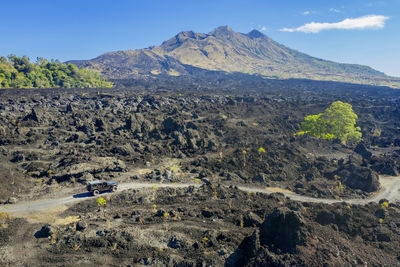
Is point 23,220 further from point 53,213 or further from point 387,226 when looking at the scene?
point 387,226

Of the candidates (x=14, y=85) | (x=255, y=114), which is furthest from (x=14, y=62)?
(x=255, y=114)

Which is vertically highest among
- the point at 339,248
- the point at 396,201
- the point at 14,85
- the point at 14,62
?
the point at 14,62

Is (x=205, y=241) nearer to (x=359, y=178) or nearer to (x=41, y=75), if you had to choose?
(x=359, y=178)

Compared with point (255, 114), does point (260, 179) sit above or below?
below

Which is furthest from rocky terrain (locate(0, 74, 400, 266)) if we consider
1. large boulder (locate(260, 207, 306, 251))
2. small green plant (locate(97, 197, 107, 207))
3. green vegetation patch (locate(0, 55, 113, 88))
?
green vegetation patch (locate(0, 55, 113, 88))

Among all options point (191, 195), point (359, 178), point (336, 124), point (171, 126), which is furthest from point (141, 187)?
point (336, 124)

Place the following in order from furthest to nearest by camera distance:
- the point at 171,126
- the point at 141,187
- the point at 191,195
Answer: the point at 171,126
the point at 141,187
the point at 191,195

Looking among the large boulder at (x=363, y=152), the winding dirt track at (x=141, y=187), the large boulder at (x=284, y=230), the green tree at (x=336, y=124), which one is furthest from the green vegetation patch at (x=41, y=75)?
the large boulder at (x=363, y=152)

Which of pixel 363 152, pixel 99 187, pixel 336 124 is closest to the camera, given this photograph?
pixel 99 187
